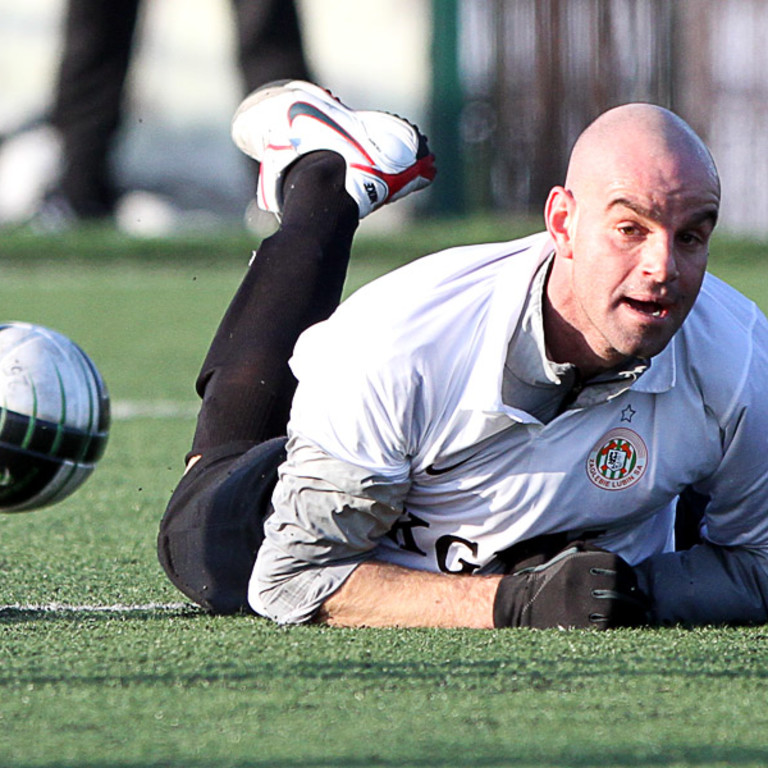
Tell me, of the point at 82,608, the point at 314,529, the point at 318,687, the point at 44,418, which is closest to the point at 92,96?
the point at 44,418

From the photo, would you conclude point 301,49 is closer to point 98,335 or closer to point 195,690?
point 98,335

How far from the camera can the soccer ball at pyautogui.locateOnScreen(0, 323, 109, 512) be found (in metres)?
3.32

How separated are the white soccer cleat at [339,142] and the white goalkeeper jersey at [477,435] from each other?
3.52 ft

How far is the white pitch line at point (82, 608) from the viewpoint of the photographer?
124 inches

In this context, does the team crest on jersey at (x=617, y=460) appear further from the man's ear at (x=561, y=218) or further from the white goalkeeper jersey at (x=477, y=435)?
the man's ear at (x=561, y=218)

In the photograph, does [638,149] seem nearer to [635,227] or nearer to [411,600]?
[635,227]

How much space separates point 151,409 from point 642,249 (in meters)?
3.80

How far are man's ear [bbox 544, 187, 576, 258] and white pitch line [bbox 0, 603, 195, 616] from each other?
101cm

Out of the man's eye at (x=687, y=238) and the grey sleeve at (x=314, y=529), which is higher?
the man's eye at (x=687, y=238)

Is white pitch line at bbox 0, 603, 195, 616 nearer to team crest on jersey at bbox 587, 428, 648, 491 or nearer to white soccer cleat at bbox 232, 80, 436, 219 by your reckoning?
team crest on jersey at bbox 587, 428, 648, 491

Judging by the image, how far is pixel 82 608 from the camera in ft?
10.4

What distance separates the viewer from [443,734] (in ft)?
7.34

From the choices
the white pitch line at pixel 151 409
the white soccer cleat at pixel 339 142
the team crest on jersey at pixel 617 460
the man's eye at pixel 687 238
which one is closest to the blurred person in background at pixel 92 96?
the white pitch line at pixel 151 409

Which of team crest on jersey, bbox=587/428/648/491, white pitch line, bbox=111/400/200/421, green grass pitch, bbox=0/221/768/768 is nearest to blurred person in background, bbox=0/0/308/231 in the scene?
white pitch line, bbox=111/400/200/421
